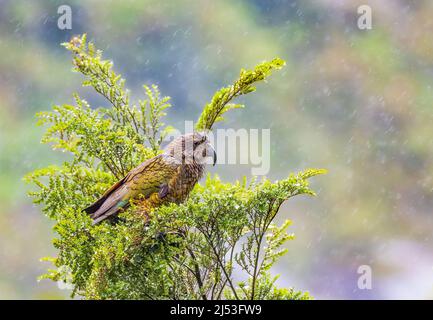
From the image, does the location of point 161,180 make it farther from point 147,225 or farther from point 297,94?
point 297,94

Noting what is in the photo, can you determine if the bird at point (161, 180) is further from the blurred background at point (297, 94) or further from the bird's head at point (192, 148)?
the blurred background at point (297, 94)

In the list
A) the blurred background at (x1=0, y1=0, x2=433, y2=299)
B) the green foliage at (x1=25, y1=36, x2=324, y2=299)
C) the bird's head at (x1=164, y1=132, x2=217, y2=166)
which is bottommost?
the green foliage at (x1=25, y1=36, x2=324, y2=299)

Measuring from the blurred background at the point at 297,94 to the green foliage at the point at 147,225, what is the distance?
666 cm

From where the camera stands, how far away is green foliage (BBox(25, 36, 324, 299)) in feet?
10.2

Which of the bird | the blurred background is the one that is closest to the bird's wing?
the bird

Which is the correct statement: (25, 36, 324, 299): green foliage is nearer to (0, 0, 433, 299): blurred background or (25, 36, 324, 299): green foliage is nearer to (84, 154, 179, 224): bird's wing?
(84, 154, 179, 224): bird's wing

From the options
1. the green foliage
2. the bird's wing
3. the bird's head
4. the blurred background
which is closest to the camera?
the green foliage

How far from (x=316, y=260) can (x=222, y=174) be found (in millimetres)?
1801

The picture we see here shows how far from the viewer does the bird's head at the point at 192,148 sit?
12.0 ft

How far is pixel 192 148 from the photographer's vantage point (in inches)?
145

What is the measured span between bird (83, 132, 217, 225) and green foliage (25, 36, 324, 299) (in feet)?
0.27

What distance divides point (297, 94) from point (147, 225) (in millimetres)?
9368

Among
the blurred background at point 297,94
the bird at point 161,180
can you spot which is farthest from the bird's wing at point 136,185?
the blurred background at point 297,94

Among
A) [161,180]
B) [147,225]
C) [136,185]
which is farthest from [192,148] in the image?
[147,225]
